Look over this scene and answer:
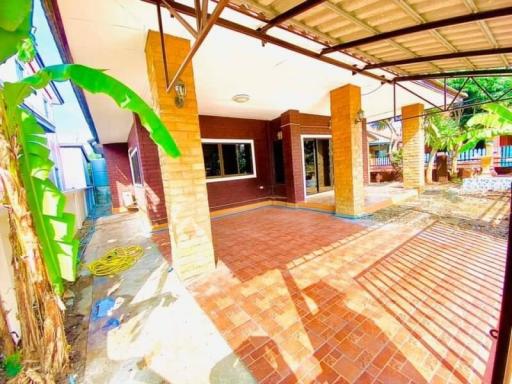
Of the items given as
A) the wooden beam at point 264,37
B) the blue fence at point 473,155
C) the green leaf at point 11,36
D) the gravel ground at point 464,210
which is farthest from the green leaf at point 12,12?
the blue fence at point 473,155

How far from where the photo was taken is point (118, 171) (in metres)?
10.1

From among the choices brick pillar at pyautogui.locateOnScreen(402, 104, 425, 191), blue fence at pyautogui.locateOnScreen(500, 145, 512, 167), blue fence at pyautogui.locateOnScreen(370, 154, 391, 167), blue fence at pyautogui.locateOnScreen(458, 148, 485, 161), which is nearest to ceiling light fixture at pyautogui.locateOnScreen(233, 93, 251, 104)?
brick pillar at pyautogui.locateOnScreen(402, 104, 425, 191)

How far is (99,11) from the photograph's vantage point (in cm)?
246

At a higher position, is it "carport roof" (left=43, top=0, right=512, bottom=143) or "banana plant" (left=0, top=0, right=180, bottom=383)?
"carport roof" (left=43, top=0, right=512, bottom=143)

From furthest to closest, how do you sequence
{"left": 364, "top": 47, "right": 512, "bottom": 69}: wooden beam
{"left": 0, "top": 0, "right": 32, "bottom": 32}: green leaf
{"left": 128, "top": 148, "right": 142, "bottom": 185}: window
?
{"left": 128, "top": 148, "right": 142, "bottom": 185}: window < {"left": 364, "top": 47, "right": 512, "bottom": 69}: wooden beam < {"left": 0, "top": 0, "right": 32, "bottom": 32}: green leaf

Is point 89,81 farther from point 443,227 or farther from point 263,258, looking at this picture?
point 443,227

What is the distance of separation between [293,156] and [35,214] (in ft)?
22.3

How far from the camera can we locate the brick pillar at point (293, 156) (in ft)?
24.7

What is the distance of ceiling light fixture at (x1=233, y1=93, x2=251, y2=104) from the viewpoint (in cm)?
552

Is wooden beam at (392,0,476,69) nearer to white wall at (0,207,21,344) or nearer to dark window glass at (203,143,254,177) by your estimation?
white wall at (0,207,21,344)

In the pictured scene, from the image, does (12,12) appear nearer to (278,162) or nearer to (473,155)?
(278,162)

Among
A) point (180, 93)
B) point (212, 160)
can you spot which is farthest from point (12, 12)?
point (212, 160)

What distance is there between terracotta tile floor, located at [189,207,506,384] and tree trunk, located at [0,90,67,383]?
1.30 metres

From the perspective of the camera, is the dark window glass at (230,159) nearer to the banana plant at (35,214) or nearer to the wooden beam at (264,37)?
the wooden beam at (264,37)
